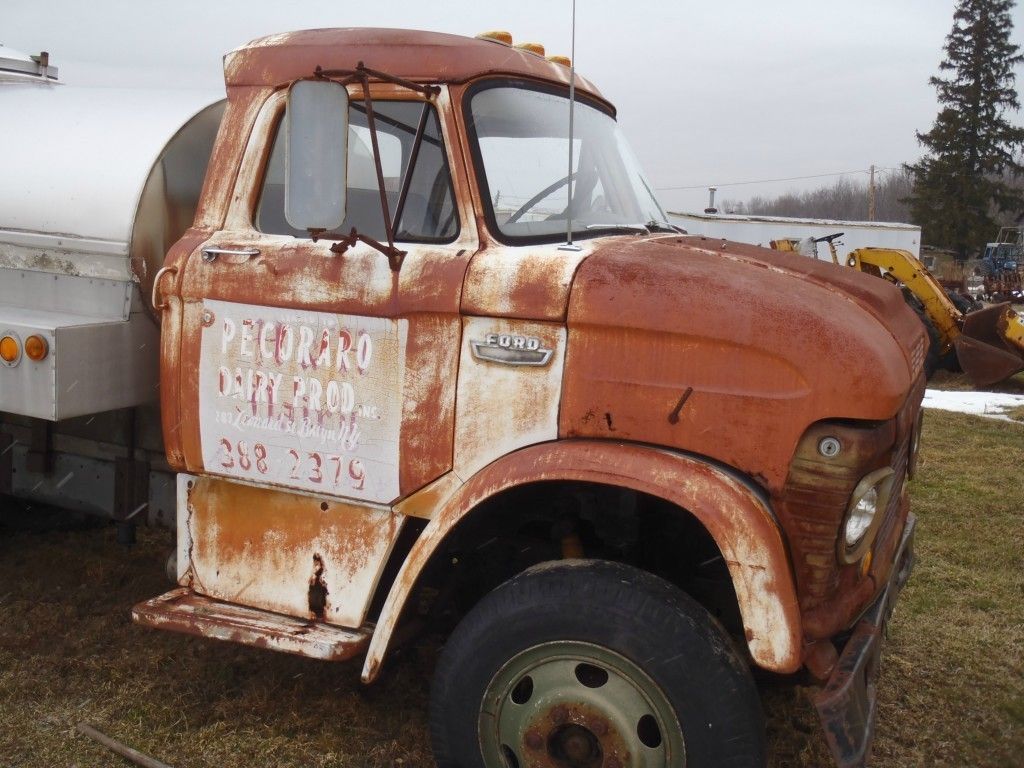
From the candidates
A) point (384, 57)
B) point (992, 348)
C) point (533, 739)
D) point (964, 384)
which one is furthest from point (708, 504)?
point (964, 384)

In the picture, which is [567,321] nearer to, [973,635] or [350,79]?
[350,79]

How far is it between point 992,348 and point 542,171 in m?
9.78

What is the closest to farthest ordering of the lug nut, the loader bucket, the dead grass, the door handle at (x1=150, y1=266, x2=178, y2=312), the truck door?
the lug nut < the truck door < the door handle at (x1=150, y1=266, x2=178, y2=312) < the loader bucket < the dead grass

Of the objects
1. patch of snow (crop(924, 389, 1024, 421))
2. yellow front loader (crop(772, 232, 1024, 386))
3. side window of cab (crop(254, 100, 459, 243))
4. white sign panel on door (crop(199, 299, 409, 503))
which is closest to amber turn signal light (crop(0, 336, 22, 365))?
white sign panel on door (crop(199, 299, 409, 503))

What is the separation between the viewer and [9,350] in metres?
3.30

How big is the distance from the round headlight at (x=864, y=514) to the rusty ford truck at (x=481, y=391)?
12mm

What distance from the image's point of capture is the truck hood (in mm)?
2420

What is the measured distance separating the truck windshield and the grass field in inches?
64.7

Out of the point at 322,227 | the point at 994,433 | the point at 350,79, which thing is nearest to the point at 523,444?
the point at 322,227

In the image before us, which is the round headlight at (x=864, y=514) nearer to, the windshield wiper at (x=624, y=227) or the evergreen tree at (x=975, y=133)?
the windshield wiper at (x=624, y=227)

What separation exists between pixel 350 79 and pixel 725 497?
1540 mm

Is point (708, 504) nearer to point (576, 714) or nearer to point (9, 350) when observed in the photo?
point (576, 714)

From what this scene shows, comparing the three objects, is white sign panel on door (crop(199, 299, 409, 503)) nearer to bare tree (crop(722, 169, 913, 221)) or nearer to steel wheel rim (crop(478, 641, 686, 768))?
steel wheel rim (crop(478, 641, 686, 768))

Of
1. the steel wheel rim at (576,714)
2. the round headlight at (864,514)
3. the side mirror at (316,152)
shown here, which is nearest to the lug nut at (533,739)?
the steel wheel rim at (576,714)
